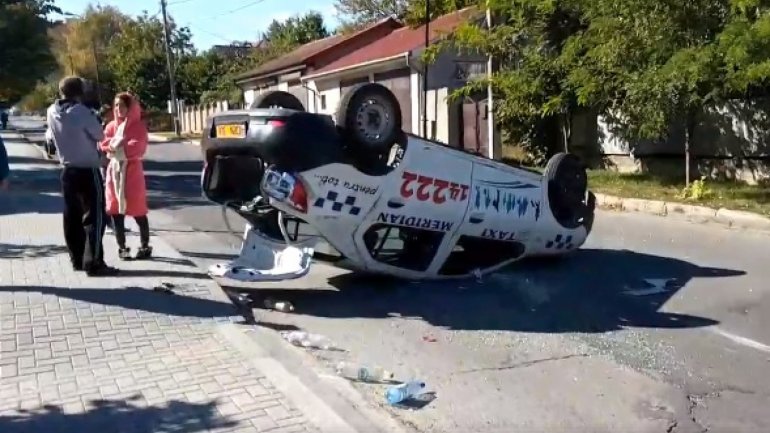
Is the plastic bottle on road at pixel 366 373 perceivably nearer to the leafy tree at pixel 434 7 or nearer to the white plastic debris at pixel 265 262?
the white plastic debris at pixel 265 262

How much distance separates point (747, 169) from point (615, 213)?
11.7ft

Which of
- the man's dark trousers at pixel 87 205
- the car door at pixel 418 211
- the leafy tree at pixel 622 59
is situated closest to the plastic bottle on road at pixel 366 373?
the car door at pixel 418 211

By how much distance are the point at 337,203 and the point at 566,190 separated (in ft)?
9.32

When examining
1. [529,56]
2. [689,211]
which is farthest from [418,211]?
[529,56]

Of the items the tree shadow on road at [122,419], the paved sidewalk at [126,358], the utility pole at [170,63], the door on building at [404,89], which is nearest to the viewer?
the tree shadow on road at [122,419]

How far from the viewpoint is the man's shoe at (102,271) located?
784cm

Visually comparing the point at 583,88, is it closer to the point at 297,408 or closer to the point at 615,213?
the point at 615,213

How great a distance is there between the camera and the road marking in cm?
598

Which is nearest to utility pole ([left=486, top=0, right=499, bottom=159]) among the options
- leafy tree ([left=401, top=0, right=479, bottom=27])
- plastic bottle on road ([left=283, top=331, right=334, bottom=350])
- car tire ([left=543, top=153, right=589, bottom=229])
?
leafy tree ([left=401, top=0, right=479, bottom=27])

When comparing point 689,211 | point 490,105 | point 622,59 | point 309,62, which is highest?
point 309,62

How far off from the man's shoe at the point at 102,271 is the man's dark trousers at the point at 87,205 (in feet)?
0.08

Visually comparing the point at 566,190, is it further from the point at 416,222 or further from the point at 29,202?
the point at 29,202

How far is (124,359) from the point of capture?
5453 millimetres

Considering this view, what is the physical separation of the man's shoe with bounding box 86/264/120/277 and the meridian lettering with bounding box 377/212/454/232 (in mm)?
2666
